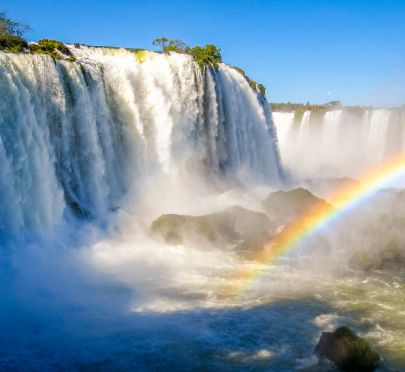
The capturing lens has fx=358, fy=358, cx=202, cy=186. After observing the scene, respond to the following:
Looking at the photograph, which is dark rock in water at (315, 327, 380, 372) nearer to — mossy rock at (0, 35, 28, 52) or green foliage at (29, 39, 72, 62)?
green foliage at (29, 39, 72, 62)

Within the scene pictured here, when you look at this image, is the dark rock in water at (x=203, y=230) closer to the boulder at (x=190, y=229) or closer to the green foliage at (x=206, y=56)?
the boulder at (x=190, y=229)

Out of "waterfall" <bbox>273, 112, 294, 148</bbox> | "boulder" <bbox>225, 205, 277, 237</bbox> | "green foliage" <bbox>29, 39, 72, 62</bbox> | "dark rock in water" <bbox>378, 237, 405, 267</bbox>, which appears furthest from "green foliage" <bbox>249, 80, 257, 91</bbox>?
"waterfall" <bbox>273, 112, 294, 148</bbox>

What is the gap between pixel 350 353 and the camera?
227 inches

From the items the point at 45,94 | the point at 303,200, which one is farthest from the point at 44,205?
the point at 303,200

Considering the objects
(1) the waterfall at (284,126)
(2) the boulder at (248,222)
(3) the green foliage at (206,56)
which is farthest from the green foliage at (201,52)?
(1) the waterfall at (284,126)

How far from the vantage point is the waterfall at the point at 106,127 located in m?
10.5

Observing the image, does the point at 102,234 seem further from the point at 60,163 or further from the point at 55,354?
the point at 55,354

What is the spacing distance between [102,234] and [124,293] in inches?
154

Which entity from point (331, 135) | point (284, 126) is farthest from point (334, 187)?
point (284, 126)

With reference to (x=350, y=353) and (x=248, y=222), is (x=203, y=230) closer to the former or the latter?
(x=248, y=222)

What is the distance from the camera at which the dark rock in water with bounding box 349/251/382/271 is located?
10.4m

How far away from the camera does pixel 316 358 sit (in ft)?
20.4

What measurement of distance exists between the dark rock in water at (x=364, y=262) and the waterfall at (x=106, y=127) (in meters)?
8.70

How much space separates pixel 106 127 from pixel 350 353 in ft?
38.2
